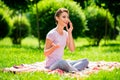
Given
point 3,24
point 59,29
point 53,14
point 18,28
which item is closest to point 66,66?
point 59,29

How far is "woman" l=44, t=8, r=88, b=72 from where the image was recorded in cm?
1069

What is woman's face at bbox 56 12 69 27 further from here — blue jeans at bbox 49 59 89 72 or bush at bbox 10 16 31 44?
bush at bbox 10 16 31 44

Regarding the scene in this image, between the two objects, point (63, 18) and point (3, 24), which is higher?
point (63, 18)

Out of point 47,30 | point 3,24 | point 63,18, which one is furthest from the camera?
point 3,24

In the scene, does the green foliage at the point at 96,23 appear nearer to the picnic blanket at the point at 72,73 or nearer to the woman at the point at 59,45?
the picnic blanket at the point at 72,73

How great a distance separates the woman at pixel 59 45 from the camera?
10.7 m

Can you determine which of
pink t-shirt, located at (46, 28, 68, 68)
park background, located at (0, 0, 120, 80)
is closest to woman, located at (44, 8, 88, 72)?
pink t-shirt, located at (46, 28, 68, 68)

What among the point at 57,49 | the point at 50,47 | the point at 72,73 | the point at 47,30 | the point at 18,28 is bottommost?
the point at 18,28

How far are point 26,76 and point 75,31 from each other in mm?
16101

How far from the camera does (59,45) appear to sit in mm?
10898

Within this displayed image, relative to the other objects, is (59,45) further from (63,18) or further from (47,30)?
(47,30)

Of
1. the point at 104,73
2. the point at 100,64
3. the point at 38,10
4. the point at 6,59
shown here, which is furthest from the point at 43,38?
the point at 104,73

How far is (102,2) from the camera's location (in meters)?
26.8

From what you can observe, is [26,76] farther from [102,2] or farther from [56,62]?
[102,2]
